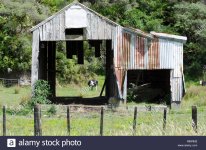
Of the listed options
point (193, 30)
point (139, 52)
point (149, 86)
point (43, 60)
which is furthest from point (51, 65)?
point (193, 30)

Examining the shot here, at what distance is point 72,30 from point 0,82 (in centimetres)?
1576

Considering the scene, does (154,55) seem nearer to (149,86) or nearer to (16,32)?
(149,86)

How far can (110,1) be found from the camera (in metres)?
59.5

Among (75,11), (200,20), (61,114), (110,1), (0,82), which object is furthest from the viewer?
(110,1)

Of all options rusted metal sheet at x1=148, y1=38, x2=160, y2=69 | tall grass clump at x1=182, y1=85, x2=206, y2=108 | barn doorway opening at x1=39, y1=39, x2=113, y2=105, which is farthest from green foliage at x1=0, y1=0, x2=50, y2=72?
rusted metal sheet at x1=148, y1=38, x2=160, y2=69

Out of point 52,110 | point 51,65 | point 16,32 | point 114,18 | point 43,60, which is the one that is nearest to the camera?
point 52,110

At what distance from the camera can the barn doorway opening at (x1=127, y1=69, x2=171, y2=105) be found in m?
34.1

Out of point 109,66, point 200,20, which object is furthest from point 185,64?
point 109,66

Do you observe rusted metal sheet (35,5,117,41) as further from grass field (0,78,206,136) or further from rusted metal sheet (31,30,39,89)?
grass field (0,78,206,136)

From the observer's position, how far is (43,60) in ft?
112

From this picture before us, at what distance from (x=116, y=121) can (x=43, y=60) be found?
12716 mm

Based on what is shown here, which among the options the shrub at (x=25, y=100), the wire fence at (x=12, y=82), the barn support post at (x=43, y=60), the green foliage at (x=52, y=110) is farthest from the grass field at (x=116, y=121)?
the wire fence at (x=12, y=82)

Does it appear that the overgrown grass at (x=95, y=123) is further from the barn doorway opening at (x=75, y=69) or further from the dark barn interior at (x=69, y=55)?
the barn doorway opening at (x=75, y=69)

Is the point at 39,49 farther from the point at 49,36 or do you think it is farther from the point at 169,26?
the point at 169,26
